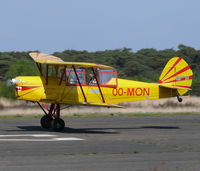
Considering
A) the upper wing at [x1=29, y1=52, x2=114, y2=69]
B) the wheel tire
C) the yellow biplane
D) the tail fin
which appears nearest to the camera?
the upper wing at [x1=29, y1=52, x2=114, y2=69]

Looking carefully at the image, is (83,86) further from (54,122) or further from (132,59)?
(132,59)

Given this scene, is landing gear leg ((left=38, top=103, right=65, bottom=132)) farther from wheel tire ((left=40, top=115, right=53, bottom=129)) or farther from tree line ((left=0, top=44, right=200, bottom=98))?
tree line ((left=0, top=44, right=200, bottom=98))

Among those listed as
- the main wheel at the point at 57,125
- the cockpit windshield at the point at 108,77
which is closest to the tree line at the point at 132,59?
the cockpit windshield at the point at 108,77

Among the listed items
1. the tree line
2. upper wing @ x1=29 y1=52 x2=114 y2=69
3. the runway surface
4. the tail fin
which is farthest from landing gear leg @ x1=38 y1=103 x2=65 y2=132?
the tree line

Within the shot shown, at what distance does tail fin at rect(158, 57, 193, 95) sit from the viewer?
21547mm

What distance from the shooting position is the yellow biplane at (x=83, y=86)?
18938 mm

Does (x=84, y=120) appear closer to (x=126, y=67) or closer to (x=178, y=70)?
(x=178, y=70)

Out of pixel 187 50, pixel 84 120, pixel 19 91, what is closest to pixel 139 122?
pixel 84 120

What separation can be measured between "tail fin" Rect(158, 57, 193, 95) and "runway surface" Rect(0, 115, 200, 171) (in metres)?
1.77

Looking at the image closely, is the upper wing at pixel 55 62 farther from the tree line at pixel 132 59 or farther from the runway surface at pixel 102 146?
the tree line at pixel 132 59

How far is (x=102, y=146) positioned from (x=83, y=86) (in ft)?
18.4

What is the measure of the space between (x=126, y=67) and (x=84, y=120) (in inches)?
2169

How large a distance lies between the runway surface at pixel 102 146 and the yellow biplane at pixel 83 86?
3.84 feet

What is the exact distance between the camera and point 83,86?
1981cm
